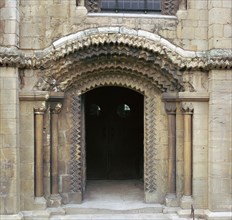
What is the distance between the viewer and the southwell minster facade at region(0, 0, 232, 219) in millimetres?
7133

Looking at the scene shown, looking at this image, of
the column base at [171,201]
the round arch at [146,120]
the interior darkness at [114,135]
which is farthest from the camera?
the interior darkness at [114,135]

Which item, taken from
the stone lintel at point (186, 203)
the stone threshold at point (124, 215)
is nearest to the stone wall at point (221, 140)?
the stone threshold at point (124, 215)

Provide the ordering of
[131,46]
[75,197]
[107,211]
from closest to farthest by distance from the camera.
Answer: [131,46] → [107,211] → [75,197]

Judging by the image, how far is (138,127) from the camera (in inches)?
451

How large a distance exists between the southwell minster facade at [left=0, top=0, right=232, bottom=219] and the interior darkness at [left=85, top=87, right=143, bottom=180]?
3.28 meters

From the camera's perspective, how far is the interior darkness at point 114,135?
37.1 feet

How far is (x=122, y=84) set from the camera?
7980 mm

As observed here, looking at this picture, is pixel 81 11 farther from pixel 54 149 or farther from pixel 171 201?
pixel 171 201

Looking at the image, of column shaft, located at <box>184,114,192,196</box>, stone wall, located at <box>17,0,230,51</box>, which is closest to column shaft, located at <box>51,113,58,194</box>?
stone wall, located at <box>17,0,230,51</box>

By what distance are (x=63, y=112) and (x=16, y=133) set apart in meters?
1.23

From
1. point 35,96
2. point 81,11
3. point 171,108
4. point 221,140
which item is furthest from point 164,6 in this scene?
point 35,96

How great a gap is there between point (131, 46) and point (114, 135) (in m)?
4.80

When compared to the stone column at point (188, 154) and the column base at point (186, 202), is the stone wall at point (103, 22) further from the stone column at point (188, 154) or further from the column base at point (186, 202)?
the column base at point (186, 202)

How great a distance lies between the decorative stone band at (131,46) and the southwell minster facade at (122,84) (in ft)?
0.07
